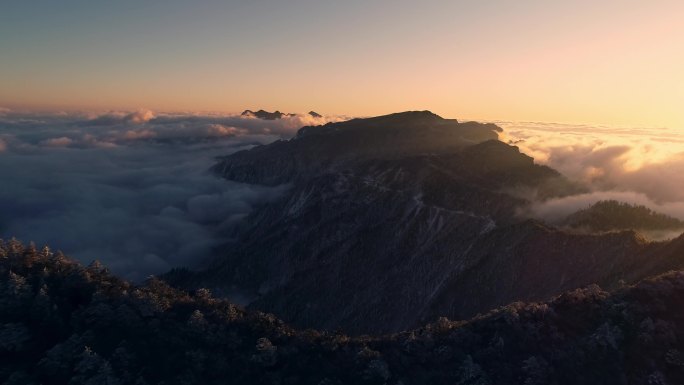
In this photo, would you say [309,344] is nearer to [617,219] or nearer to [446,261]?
[446,261]

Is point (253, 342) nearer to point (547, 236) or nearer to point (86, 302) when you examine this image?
point (86, 302)

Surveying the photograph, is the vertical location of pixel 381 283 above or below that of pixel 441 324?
below

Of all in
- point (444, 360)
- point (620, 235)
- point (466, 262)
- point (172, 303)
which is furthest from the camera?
point (466, 262)

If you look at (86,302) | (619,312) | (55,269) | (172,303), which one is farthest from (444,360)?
(55,269)

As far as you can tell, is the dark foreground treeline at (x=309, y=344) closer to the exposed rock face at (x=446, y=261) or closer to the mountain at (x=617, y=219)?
the exposed rock face at (x=446, y=261)

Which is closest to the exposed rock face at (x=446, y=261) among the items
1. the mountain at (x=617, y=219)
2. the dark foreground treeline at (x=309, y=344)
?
the mountain at (x=617, y=219)

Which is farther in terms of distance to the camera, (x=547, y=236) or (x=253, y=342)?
(x=547, y=236)

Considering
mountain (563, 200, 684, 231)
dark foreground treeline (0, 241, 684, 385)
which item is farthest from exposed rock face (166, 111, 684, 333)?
dark foreground treeline (0, 241, 684, 385)
